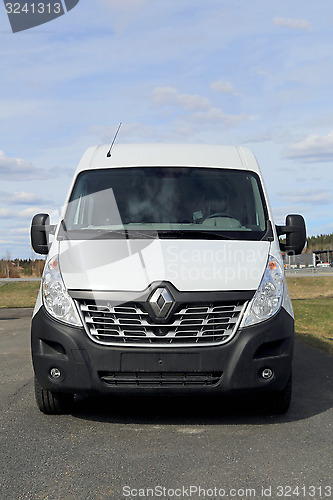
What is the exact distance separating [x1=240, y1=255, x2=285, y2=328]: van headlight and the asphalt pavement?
2.92ft

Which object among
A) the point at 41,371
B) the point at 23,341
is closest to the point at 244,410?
the point at 41,371

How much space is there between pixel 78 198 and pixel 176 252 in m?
1.47

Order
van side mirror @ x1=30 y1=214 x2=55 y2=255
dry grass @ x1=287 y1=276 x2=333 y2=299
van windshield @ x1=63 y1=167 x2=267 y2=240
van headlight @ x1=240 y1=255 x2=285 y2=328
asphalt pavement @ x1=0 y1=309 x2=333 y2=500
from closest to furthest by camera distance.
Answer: asphalt pavement @ x1=0 y1=309 x2=333 y2=500 → van headlight @ x1=240 y1=255 x2=285 y2=328 → van windshield @ x1=63 y1=167 x2=267 y2=240 → van side mirror @ x1=30 y1=214 x2=55 y2=255 → dry grass @ x1=287 y1=276 x2=333 y2=299

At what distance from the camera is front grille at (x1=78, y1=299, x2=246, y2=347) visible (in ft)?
16.7

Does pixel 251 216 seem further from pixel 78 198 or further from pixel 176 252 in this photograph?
pixel 78 198

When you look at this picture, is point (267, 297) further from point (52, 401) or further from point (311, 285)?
point (311, 285)

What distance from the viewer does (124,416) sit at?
18.8ft

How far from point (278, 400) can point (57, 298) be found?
2.03 m

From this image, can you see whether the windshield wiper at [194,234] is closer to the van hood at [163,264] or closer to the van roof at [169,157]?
the van hood at [163,264]

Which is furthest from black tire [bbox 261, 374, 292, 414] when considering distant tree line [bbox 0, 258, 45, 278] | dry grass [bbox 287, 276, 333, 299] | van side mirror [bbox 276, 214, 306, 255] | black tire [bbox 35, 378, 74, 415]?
distant tree line [bbox 0, 258, 45, 278]

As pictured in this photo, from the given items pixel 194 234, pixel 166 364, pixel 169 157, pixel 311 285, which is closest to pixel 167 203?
pixel 169 157

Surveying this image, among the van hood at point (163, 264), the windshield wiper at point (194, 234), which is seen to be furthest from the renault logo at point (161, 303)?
the windshield wiper at point (194, 234)

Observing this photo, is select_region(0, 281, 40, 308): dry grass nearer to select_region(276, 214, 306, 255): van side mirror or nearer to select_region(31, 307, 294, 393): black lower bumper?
select_region(276, 214, 306, 255): van side mirror

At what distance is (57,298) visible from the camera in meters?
5.27
